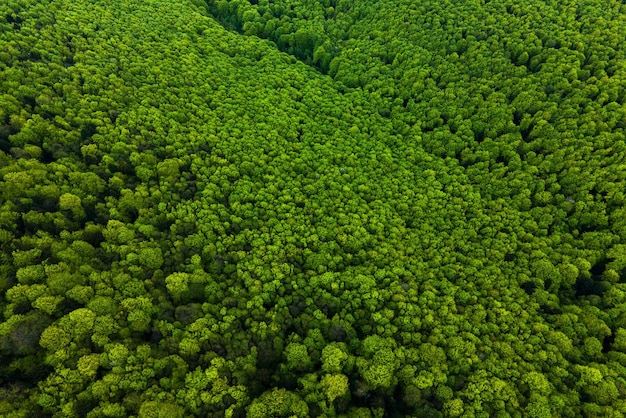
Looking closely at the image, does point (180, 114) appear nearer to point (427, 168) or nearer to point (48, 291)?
point (48, 291)

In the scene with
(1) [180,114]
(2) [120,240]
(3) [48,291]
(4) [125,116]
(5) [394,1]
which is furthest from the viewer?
(5) [394,1]

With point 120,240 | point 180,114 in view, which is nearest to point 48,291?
point 120,240

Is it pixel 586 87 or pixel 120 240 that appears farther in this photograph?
pixel 586 87

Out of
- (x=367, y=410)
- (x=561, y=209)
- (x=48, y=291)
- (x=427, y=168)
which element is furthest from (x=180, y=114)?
(x=561, y=209)

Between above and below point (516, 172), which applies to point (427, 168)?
below

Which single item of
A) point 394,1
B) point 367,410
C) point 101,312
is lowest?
point 101,312

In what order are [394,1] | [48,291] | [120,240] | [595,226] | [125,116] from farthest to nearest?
[394,1]
[125,116]
[595,226]
[120,240]
[48,291]
